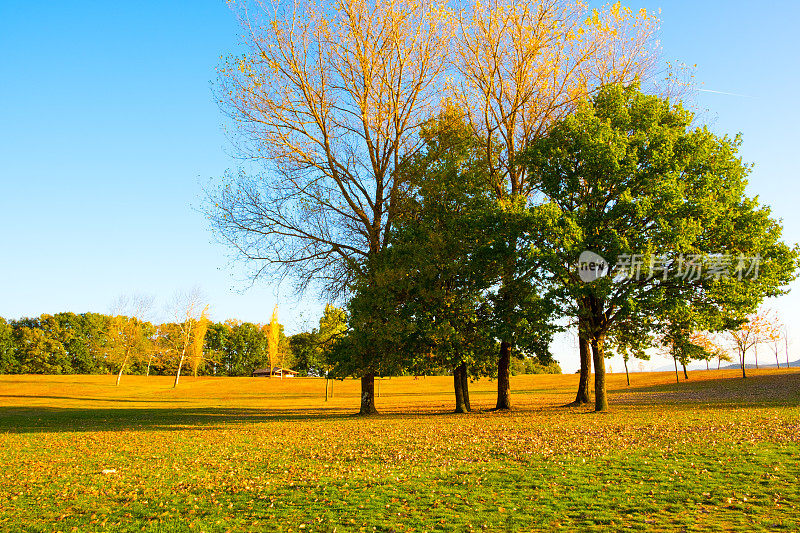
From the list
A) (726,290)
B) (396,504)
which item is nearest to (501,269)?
(726,290)

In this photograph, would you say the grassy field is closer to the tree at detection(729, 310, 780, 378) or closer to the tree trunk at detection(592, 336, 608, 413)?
the tree trunk at detection(592, 336, 608, 413)

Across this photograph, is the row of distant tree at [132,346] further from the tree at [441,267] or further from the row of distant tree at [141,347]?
the tree at [441,267]

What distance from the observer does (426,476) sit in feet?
41.2

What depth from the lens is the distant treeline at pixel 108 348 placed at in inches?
3521

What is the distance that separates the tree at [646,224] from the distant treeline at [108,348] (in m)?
62.3

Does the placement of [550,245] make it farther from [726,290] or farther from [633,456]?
[633,456]

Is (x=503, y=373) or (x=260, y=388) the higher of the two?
(x=503, y=373)

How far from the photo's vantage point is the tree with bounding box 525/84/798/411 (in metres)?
24.1

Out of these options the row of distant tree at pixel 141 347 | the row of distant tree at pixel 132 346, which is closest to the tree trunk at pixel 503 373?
the row of distant tree at pixel 141 347

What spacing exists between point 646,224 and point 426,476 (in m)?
18.8

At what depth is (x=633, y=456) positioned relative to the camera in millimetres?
13727

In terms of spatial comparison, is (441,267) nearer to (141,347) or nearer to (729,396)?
(729,396)

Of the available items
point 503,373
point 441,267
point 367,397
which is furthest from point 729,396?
point 367,397

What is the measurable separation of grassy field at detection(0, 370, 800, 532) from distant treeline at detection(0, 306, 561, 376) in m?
65.9
